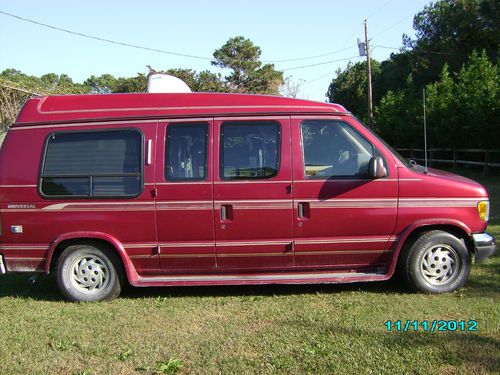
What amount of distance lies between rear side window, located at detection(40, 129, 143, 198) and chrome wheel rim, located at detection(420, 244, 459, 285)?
126 inches

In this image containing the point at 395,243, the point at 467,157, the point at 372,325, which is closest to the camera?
the point at 372,325

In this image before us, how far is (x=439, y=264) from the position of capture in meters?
5.30

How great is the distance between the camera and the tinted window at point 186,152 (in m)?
5.36

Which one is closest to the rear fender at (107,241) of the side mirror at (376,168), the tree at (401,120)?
the side mirror at (376,168)

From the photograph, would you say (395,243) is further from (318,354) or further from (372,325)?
(318,354)

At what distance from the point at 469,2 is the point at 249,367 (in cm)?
4450

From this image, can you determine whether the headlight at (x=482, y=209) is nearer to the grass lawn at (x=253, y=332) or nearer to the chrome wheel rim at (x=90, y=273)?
the grass lawn at (x=253, y=332)

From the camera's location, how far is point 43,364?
13.0 ft

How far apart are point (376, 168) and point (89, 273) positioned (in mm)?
3336

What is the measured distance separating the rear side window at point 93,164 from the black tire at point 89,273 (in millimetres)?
646

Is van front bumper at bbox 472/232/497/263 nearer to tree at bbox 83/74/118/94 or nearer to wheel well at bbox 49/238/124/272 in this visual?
wheel well at bbox 49/238/124/272

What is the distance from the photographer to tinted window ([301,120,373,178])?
17.4 ft

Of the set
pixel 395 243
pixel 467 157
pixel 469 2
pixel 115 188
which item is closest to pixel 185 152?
pixel 115 188

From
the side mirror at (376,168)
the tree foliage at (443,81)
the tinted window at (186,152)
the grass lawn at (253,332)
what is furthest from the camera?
the tree foliage at (443,81)
